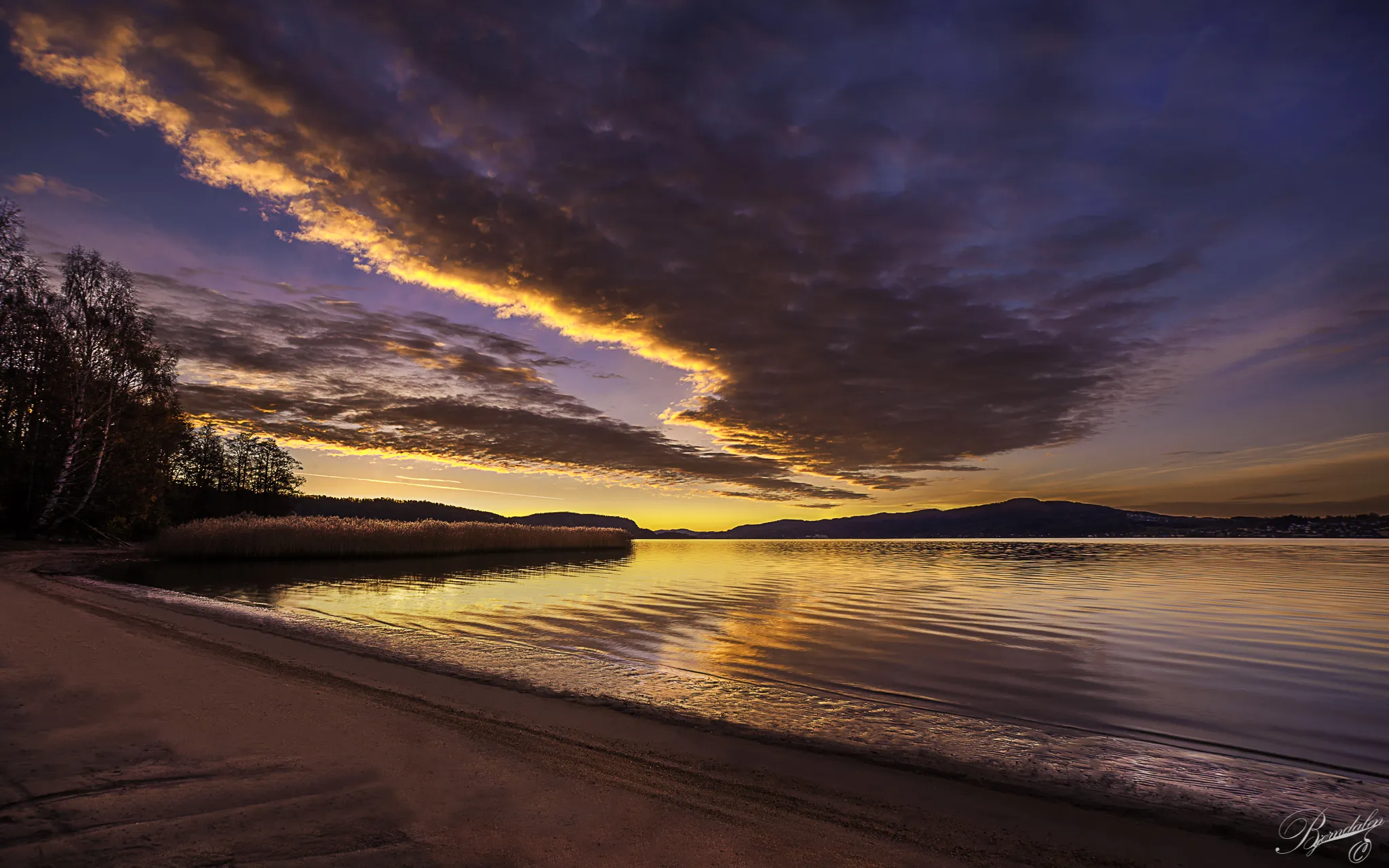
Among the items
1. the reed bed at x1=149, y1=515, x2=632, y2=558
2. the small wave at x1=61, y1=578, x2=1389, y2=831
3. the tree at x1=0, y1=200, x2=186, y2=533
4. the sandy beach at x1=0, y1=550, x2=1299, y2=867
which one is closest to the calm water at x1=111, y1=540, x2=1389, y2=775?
the small wave at x1=61, y1=578, x2=1389, y2=831

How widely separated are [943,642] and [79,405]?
42.2 m

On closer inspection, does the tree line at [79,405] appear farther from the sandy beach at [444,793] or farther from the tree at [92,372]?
the sandy beach at [444,793]

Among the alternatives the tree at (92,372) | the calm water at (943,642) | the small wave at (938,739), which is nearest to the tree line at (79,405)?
the tree at (92,372)

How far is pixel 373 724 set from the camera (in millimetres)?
6125

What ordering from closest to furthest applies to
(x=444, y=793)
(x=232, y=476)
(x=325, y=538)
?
(x=444, y=793), (x=325, y=538), (x=232, y=476)

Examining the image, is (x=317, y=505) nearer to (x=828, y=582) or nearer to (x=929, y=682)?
(x=828, y=582)

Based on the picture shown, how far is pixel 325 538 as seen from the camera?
3669cm

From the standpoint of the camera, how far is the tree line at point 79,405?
1197 inches

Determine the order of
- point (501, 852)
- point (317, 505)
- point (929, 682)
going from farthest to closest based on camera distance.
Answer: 1. point (317, 505)
2. point (929, 682)
3. point (501, 852)

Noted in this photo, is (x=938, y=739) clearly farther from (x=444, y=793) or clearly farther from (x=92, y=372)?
(x=92, y=372)

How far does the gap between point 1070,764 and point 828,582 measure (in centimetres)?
2279

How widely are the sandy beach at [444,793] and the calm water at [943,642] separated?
80.0 inches

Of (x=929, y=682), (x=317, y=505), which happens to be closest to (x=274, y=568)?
(x=929, y=682)

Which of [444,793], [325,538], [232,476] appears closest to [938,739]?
[444,793]
